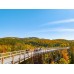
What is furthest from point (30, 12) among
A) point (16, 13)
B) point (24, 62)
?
point (24, 62)

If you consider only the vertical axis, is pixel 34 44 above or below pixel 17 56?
above

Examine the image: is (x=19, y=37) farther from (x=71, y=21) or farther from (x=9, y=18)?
(x=71, y=21)

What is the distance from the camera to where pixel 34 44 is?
983 centimetres

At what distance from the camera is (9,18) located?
9734 millimetres

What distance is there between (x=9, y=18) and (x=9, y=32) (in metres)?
0.28

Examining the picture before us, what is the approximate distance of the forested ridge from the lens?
963 centimetres

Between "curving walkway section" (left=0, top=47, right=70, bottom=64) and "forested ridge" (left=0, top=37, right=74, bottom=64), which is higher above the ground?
"forested ridge" (left=0, top=37, right=74, bottom=64)

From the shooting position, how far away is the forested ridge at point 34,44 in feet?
31.6

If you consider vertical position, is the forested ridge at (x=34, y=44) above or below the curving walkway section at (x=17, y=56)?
Result: above

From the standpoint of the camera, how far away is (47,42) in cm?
970
